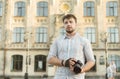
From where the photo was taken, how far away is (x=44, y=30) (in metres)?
44.0

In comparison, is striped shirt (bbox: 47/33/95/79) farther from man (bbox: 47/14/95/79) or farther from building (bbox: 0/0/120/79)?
building (bbox: 0/0/120/79)

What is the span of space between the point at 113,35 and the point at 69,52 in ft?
126

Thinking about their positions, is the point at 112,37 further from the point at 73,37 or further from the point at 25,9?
the point at 73,37

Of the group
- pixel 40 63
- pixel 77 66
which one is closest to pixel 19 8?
pixel 40 63

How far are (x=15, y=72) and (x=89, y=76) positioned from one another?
9.46 meters

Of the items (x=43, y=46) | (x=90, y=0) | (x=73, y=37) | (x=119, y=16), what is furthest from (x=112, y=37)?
(x=73, y=37)

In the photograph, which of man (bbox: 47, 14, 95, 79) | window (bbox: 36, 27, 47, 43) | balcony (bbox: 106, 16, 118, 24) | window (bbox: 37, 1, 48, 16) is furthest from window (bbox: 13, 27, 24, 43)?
man (bbox: 47, 14, 95, 79)

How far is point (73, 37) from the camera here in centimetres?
538

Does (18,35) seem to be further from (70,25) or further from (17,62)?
(70,25)

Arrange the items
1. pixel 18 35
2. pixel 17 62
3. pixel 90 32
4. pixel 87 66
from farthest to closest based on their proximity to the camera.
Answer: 1. pixel 18 35
2. pixel 90 32
3. pixel 17 62
4. pixel 87 66

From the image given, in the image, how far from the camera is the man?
16.8 feet

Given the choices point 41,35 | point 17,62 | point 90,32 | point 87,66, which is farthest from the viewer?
point 41,35

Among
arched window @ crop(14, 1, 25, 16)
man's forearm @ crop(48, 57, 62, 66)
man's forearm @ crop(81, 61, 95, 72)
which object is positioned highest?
arched window @ crop(14, 1, 25, 16)

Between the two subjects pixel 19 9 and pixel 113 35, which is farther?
pixel 19 9
